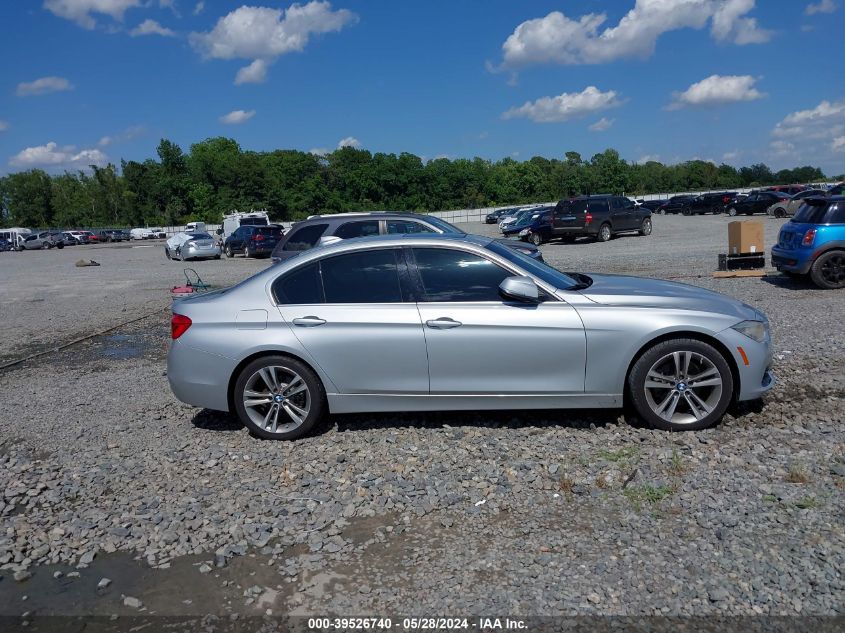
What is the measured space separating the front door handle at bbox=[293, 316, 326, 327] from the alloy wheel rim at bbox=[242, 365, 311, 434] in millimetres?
378

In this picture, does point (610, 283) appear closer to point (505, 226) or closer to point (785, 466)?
point (785, 466)

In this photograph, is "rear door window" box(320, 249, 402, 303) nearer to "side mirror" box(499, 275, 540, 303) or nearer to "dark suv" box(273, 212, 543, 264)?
"side mirror" box(499, 275, 540, 303)

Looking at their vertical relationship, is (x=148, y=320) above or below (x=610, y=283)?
below

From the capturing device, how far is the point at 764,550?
3.78m

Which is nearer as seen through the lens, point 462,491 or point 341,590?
point 341,590

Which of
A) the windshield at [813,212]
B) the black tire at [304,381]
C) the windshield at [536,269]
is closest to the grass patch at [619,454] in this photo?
the windshield at [536,269]

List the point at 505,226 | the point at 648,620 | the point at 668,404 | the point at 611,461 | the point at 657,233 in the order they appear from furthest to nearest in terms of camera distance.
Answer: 1. the point at 505,226
2. the point at 657,233
3. the point at 668,404
4. the point at 611,461
5. the point at 648,620

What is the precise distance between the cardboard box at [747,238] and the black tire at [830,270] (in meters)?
2.81

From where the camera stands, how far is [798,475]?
15.1ft

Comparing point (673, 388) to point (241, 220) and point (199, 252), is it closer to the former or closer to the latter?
point (199, 252)

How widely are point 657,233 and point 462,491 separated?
31949 millimetres

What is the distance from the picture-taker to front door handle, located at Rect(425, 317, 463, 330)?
221 inches

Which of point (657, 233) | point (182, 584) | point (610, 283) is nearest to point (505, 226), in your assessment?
point (657, 233)

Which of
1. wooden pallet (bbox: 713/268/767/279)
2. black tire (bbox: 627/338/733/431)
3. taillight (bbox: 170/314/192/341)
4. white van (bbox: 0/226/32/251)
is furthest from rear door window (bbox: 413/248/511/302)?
white van (bbox: 0/226/32/251)
